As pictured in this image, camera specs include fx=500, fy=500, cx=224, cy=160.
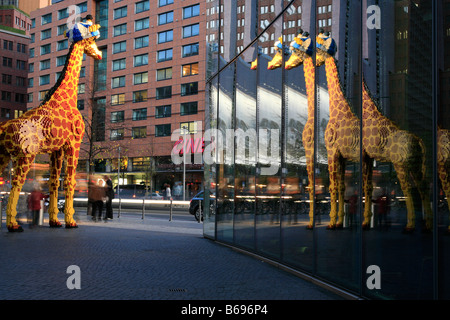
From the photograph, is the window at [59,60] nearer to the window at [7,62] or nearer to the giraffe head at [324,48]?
the window at [7,62]

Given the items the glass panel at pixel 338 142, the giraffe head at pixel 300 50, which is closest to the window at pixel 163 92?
the giraffe head at pixel 300 50

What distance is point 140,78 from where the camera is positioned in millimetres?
65938

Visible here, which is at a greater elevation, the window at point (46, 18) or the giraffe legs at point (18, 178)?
the window at point (46, 18)

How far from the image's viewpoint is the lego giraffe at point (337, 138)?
6.65 m

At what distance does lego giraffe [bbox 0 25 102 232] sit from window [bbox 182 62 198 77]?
44822 mm

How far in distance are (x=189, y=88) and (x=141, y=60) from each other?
9.41m

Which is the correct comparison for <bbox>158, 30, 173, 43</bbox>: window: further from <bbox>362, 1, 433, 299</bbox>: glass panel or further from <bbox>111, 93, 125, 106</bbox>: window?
<bbox>362, 1, 433, 299</bbox>: glass panel

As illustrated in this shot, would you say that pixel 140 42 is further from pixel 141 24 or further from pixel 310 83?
pixel 310 83

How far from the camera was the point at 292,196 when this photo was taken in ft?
28.1

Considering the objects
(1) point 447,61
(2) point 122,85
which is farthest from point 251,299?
(2) point 122,85

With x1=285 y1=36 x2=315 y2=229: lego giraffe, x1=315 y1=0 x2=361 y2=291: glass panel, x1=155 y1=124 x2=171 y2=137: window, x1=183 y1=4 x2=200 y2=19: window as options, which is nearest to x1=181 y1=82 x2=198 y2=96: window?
x1=155 y1=124 x2=171 y2=137: window

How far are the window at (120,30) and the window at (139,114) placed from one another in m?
11.0

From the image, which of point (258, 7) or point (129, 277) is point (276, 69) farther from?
point (129, 277)

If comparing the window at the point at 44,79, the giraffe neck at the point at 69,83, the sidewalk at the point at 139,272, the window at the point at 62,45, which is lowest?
the sidewalk at the point at 139,272
